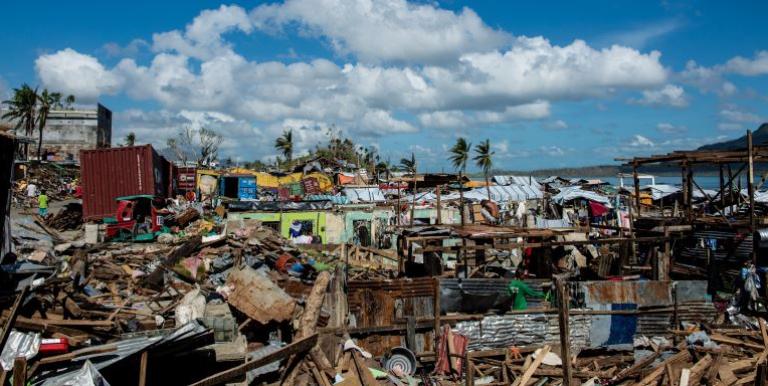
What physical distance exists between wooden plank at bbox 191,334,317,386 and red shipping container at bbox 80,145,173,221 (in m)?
23.8

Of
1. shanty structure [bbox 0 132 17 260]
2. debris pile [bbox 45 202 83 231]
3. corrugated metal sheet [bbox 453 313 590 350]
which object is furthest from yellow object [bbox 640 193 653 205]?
shanty structure [bbox 0 132 17 260]

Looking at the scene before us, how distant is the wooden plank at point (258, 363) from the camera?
6.56 meters

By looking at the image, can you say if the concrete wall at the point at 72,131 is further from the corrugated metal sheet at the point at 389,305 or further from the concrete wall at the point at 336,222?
the corrugated metal sheet at the point at 389,305

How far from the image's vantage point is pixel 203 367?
375 inches

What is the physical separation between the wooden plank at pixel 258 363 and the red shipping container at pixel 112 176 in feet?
78.0

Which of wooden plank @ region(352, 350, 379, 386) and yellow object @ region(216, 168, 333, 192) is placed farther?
yellow object @ region(216, 168, 333, 192)

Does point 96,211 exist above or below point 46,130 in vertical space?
below

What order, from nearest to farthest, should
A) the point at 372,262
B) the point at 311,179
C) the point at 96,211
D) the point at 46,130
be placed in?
the point at 372,262
the point at 96,211
the point at 311,179
the point at 46,130

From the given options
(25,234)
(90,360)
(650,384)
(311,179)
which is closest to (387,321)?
(650,384)

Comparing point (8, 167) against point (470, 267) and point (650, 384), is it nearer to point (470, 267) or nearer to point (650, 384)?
point (470, 267)

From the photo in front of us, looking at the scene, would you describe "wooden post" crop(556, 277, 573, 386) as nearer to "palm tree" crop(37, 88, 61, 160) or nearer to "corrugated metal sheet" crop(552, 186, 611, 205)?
"corrugated metal sheet" crop(552, 186, 611, 205)

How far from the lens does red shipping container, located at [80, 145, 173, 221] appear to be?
28.0 metres

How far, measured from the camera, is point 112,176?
2839 cm

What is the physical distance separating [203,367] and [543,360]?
7573 mm
